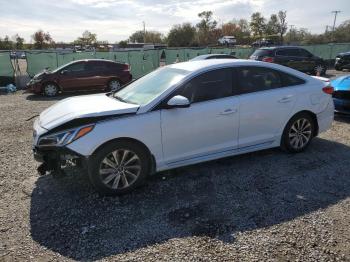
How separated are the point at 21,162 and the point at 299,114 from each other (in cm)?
468

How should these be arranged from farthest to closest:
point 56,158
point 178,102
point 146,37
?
point 146,37
point 178,102
point 56,158

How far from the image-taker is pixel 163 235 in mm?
3473

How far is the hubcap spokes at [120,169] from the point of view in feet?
13.6

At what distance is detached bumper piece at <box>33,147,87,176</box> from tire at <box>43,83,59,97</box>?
10.4 metres

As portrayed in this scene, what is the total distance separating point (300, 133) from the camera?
5.59 meters

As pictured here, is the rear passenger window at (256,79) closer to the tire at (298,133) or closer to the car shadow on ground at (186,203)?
the tire at (298,133)

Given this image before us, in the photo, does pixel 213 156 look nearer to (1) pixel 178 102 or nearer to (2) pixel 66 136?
(1) pixel 178 102

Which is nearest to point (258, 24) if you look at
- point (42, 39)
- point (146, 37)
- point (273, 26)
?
point (273, 26)

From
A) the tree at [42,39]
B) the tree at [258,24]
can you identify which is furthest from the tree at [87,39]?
the tree at [258,24]

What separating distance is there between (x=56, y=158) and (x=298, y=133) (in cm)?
380

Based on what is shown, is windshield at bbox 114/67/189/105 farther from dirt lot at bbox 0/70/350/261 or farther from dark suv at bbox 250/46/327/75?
dark suv at bbox 250/46/327/75

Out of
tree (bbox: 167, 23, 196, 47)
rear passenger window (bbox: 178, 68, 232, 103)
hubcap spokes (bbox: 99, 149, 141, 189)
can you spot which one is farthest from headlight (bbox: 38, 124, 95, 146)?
tree (bbox: 167, 23, 196, 47)

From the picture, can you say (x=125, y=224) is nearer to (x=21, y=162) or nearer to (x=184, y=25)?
(x=21, y=162)

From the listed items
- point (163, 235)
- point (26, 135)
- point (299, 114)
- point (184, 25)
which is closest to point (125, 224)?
point (163, 235)
